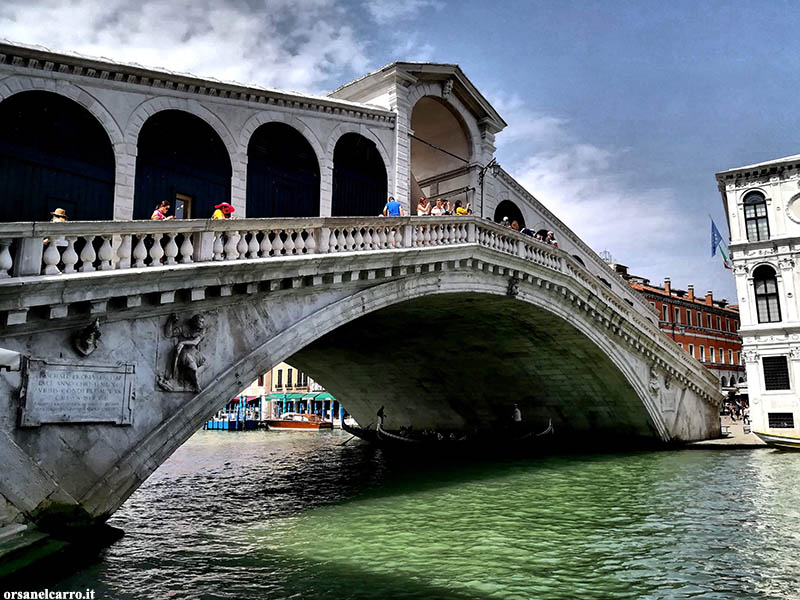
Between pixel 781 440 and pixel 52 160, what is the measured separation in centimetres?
1904

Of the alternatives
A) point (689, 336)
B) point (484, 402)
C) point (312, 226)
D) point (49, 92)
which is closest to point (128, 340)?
point (312, 226)

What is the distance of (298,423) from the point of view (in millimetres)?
36031

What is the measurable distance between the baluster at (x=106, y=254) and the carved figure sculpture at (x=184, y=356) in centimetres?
117

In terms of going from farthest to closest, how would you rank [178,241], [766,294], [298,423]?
1. [298,423]
2. [766,294]
3. [178,241]

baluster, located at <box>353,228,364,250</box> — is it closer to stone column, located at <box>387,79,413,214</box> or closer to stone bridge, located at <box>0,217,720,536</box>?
stone bridge, located at <box>0,217,720,536</box>

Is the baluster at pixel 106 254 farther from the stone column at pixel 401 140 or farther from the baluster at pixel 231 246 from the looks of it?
the stone column at pixel 401 140

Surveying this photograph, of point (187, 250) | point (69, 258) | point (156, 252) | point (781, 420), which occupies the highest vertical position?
point (187, 250)

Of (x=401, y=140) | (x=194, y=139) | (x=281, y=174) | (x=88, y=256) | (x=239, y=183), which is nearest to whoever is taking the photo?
(x=88, y=256)

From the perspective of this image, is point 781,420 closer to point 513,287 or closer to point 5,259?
point 513,287

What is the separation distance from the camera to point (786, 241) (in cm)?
2095

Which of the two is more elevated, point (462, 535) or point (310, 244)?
point (310, 244)

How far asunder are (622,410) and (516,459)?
14.1 ft

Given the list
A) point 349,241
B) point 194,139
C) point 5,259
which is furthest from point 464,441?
point 5,259

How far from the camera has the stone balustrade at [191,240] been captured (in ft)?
22.2
